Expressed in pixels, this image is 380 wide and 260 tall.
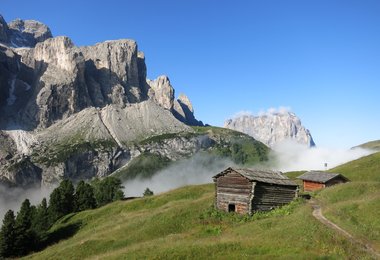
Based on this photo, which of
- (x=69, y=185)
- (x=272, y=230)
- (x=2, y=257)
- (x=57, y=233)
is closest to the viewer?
(x=272, y=230)

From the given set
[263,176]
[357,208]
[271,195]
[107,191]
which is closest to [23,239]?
[263,176]

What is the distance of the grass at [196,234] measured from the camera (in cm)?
2778

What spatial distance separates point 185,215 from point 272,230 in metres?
17.1

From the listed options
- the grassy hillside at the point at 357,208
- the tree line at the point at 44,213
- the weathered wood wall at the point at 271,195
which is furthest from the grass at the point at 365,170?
the tree line at the point at 44,213

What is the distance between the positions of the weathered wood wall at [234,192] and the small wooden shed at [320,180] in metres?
23.8

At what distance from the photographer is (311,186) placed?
6831cm

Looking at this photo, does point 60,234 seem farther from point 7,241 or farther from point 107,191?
point 107,191

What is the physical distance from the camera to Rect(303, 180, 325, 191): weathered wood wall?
66.4m

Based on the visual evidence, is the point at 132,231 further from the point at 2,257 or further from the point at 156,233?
the point at 2,257

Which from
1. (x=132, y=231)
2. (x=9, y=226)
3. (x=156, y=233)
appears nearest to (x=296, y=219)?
(x=156, y=233)

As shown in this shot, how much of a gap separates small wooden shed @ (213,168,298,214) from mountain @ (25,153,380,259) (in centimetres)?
189

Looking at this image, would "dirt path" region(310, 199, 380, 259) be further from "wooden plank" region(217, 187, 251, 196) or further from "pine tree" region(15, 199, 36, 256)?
"pine tree" region(15, 199, 36, 256)

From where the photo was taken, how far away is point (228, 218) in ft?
147

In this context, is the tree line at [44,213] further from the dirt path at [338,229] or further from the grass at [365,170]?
the grass at [365,170]
